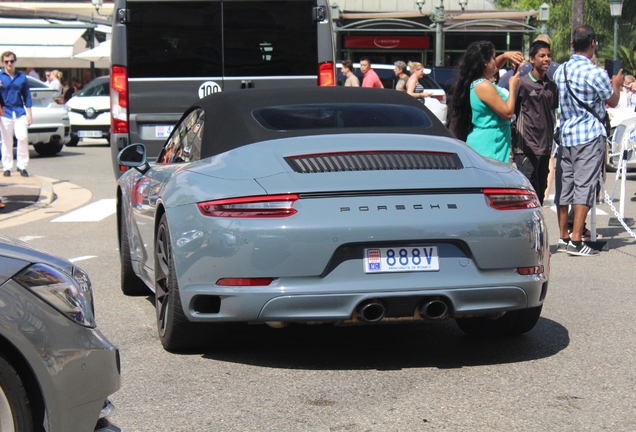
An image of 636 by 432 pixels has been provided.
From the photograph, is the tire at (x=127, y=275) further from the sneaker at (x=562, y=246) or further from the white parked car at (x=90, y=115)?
the white parked car at (x=90, y=115)

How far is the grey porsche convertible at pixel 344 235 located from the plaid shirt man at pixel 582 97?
12.7ft

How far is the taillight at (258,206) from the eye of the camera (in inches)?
192

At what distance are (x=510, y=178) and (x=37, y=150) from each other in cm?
1971

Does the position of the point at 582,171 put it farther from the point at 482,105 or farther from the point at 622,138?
the point at 622,138

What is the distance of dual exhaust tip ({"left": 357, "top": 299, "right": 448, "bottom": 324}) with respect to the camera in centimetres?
490

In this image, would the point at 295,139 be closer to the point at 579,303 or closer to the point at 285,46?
the point at 579,303

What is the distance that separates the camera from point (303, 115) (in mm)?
5867

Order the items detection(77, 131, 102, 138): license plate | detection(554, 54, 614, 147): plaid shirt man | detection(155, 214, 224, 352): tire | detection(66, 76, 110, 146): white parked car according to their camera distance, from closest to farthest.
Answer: detection(155, 214, 224, 352): tire < detection(554, 54, 614, 147): plaid shirt man < detection(66, 76, 110, 146): white parked car < detection(77, 131, 102, 138): license plate

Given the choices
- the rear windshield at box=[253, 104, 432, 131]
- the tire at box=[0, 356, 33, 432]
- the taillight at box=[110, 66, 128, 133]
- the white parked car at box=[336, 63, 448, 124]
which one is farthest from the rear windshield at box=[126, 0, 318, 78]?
the white parked car at box=[336, 63, 448, 124]

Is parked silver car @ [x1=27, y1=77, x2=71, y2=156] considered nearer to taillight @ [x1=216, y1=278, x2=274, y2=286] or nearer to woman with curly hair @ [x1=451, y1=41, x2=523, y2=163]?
woman with curly hair @ [x1=451, y1=41, x2=523, y2=163]

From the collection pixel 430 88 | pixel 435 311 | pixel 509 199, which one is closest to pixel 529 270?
pixel 509 199

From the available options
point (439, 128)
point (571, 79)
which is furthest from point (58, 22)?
point (439, 128)

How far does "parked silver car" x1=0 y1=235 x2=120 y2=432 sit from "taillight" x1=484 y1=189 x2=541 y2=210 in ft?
7.88

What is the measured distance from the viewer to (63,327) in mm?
3215
